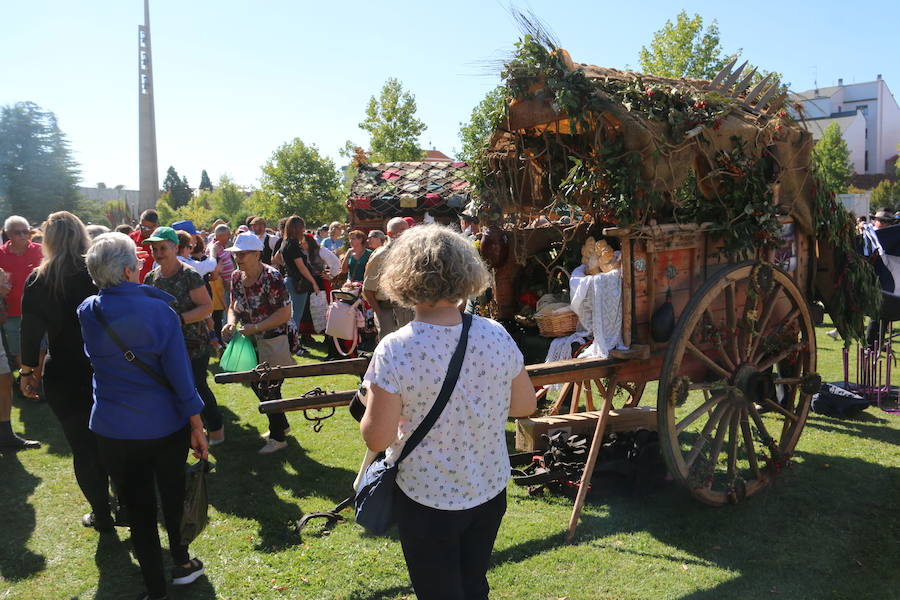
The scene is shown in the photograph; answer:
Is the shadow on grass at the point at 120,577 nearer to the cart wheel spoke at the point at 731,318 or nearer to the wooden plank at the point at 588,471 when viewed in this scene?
the wooden plank at the point at 588,471

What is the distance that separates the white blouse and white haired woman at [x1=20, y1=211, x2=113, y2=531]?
2.49 meters

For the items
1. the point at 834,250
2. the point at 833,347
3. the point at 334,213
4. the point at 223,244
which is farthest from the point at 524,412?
the point at 334,213

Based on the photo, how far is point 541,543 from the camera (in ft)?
12.7

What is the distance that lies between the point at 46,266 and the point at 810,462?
5.36 meters

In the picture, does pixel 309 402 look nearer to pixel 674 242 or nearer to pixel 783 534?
pixel 674 242

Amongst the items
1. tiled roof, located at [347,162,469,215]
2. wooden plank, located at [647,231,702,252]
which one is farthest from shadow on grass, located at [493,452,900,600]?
tiled roof, located at [347,162,469,215]

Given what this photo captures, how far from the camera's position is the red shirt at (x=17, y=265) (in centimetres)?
642

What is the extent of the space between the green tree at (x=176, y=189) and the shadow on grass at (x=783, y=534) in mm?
71317

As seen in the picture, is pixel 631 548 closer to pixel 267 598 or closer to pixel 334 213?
pixel 267 598

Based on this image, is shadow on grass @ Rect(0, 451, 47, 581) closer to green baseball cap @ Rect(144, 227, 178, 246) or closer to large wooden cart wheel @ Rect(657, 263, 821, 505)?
green baseball cap @ Rect(144, 227, 178, 246)

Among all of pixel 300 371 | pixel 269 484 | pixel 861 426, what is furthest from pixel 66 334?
pixel 861 426

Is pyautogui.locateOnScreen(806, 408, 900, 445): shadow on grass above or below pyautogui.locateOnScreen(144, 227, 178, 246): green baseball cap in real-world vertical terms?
below

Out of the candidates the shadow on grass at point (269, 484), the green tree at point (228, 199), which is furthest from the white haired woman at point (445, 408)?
the green tree at point (228, 199)

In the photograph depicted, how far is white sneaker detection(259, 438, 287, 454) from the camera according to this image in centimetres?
546
